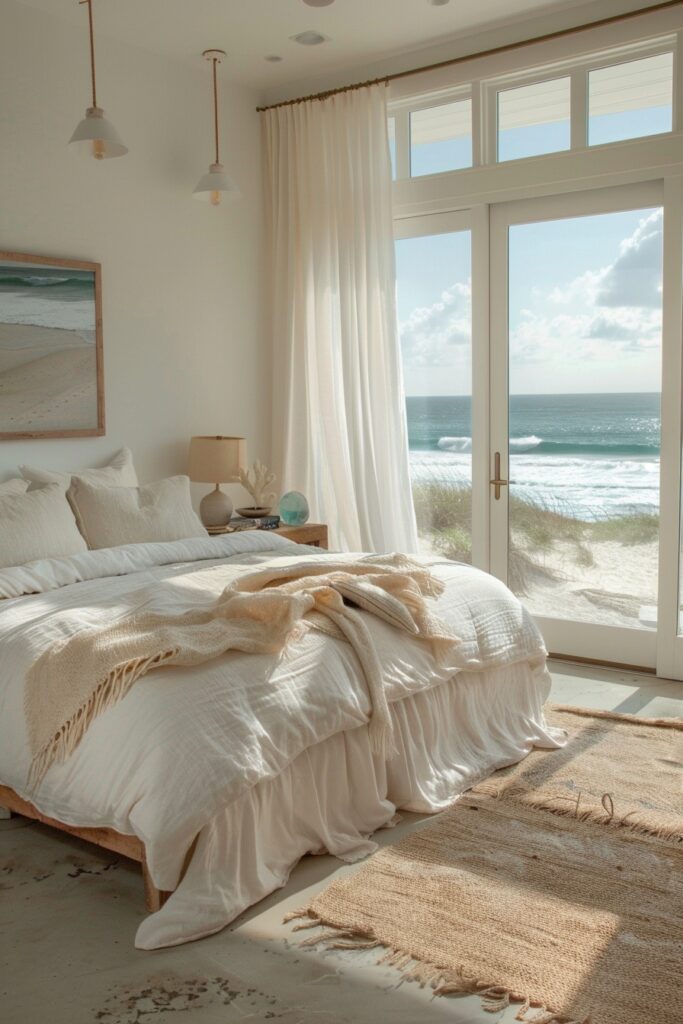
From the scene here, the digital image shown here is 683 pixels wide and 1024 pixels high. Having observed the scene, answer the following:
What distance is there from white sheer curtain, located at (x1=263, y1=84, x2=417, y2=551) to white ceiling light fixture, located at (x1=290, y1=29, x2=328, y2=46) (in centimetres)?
40

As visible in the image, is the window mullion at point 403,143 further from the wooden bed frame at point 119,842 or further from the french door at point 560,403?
the wooden bed frame at point 119,842

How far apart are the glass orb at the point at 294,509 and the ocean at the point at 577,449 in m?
0.79

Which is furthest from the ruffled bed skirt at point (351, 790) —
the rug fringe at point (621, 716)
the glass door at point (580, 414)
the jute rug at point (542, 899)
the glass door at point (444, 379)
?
the glass door at point (444, 379)

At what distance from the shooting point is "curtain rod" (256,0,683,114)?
14.5 ft

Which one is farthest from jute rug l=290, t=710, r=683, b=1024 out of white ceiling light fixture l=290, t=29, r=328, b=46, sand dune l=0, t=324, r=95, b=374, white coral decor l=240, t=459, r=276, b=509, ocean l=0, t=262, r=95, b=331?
white ceiling light fixture l=290, t=29, r=328, b=46

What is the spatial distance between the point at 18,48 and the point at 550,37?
93.5 inches

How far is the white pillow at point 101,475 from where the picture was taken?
429 cm

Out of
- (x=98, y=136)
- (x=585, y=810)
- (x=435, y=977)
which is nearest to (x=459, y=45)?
(x=98, y=136)

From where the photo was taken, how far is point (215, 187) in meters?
4.81

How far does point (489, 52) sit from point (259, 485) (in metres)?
2.40

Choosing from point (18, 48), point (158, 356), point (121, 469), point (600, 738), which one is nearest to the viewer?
point (600, 738)

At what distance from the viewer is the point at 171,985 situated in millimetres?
2225

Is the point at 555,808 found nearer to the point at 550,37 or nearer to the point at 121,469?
the point at 121,469

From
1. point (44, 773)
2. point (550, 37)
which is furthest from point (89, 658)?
point (550, 37)
